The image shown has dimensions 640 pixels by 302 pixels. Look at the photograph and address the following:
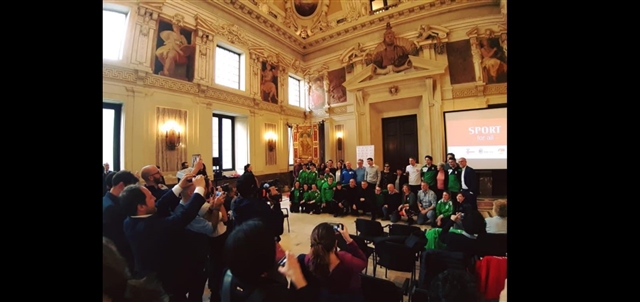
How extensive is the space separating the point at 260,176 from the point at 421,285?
3.93 ft

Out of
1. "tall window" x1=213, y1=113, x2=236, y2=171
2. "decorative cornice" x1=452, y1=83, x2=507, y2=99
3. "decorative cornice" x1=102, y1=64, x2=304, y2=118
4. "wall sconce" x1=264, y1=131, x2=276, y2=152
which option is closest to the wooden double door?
"decorative cornice" x1=452, y1=83, x2=507, y2=99

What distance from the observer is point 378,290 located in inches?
40.8

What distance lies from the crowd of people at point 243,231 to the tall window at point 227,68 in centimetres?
50

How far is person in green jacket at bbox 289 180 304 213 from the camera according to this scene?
1229 millimetres

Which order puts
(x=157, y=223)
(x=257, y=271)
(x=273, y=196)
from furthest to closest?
(x=273, y=196)
(x=157, y=223)
(x=257, y=271)

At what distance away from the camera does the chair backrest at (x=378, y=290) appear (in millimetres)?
1028

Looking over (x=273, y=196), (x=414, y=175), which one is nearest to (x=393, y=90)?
(x=414, y=175)

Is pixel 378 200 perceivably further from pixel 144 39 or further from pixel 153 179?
pixel 144 39

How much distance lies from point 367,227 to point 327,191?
353 millimetres

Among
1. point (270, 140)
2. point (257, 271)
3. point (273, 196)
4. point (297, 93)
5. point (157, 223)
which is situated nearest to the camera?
point (257, 271)

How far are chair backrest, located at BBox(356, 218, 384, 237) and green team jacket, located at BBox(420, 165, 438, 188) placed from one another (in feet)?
1.34
